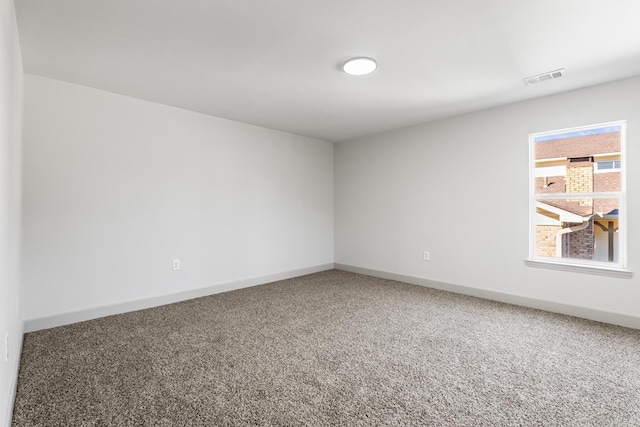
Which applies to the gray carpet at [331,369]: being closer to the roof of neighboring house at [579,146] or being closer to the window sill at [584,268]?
the window sill at [584,268]

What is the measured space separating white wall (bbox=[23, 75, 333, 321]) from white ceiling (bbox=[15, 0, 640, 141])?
13.0 inches

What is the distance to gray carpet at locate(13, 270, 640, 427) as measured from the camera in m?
1.74

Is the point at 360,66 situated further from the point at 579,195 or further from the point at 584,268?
the point at 584,268

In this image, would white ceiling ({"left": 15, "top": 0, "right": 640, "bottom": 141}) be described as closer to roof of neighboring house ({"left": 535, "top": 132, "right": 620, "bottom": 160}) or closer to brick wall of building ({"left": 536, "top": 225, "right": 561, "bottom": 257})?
roof of neighboring house ({"left": 535, "top": 132, "right": 620, "bottom": 160})

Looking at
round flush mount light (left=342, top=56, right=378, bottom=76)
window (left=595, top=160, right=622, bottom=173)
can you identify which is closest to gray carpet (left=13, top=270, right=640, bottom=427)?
window (left=595, top=160, right=622, bottom=173)

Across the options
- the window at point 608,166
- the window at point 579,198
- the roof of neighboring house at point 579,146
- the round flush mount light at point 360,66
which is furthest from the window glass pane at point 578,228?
the round flush mount light at point 360,66

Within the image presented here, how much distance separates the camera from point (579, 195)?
3.35 m

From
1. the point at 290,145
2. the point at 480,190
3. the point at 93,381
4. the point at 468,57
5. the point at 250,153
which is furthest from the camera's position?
the point at 290,145

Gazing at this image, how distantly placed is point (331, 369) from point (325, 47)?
7.78ft

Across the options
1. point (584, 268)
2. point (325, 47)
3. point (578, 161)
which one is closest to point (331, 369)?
point (325, 47)

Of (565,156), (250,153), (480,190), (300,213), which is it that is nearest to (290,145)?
(250,153)

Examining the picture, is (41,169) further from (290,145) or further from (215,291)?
(290,145)

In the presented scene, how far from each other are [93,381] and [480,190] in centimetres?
424

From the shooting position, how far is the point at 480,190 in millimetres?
4004
